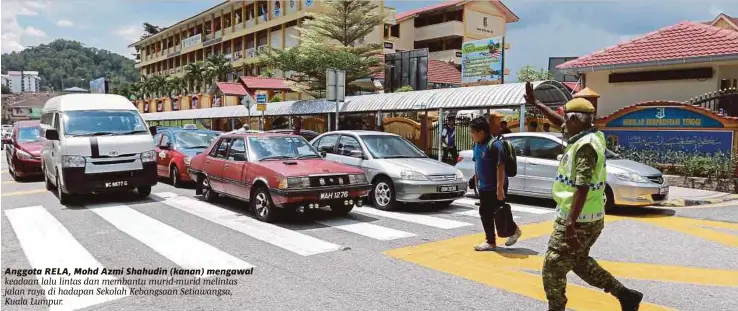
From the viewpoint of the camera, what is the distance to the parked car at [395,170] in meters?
9.09

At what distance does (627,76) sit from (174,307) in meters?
15.7

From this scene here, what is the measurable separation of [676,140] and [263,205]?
1095 centimetres

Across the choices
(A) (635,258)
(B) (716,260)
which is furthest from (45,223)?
(B) (716,260)

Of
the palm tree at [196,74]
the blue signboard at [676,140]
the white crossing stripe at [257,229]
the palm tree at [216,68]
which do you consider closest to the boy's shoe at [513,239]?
the white crossing stripe at [257,229]

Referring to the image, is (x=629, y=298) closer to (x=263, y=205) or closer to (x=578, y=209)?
(x=578, y=209)

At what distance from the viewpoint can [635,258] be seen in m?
6.21

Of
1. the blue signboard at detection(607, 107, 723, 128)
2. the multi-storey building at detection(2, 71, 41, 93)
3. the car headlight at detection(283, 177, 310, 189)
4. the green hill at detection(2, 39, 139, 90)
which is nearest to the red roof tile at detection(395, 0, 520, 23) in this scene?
the blue signboard at detection(607, 107, 723, 128)

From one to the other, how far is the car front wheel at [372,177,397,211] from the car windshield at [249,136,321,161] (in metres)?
1.26

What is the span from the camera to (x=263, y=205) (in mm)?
8258

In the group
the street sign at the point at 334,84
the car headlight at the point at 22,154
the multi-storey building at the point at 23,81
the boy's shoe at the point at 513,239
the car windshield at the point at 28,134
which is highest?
the multi-storey building at the point at 23,81

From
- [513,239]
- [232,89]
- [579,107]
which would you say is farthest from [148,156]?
[232,89]

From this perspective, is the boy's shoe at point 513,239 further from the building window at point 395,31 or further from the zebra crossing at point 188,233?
the building window at point 395,31

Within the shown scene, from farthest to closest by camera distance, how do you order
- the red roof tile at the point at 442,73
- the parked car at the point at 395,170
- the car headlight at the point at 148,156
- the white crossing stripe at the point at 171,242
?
the red roof tile at the point at 442,73
the car headlight at the point at 148,156
the parked car at the point at 395,170
the white crossing stripe at the point at 171,242

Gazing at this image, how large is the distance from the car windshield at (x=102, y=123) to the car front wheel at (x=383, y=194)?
498 cm
